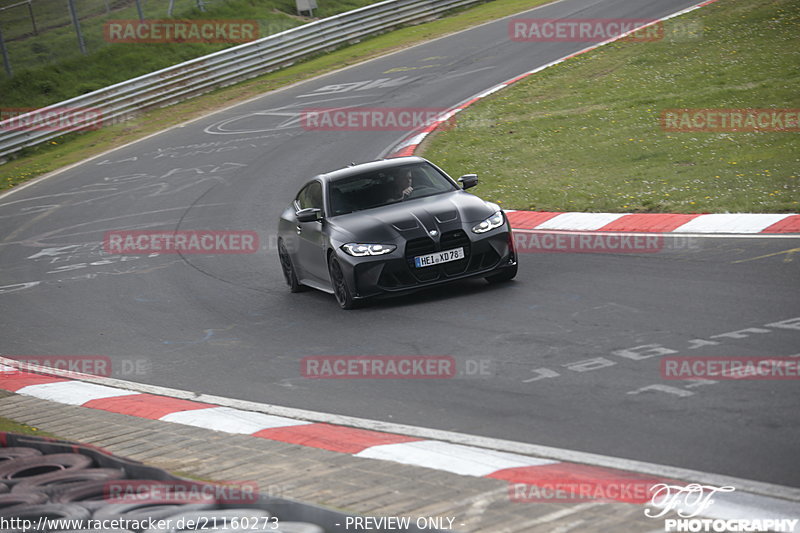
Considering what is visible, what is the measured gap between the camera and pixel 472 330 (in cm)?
959

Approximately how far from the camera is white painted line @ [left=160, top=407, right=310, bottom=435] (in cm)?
752

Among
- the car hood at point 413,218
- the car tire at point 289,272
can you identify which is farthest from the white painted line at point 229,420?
the car tire at point 289,272

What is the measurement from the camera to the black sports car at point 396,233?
1096cm

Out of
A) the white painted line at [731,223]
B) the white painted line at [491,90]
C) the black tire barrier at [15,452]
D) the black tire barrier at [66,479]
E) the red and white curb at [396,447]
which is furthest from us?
the white painted line at [491,90]

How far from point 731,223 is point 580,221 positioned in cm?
239

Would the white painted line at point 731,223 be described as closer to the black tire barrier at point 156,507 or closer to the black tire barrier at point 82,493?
the black tire barrier at point 156,507

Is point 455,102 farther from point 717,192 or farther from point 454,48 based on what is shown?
point 717,192

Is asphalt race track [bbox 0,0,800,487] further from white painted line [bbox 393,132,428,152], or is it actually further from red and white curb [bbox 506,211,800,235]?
white painted line [bbox 393,132,428,152]

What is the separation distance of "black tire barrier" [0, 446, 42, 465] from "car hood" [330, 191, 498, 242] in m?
5.00

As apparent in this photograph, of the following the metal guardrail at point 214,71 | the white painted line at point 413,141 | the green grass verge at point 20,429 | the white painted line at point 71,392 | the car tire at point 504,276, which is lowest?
the car tire at point 504,276

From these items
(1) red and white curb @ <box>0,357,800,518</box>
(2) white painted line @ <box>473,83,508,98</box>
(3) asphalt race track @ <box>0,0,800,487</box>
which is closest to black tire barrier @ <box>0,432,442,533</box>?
(1) red and white curb @ <box>0,357,800,518</box>

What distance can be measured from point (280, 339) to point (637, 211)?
6.07 m

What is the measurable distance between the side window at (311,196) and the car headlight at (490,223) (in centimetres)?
230

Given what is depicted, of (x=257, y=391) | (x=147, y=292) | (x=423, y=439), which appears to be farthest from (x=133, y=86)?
(x=423, y=439)
